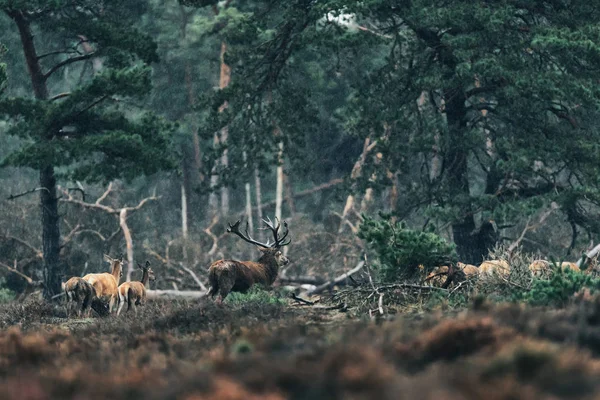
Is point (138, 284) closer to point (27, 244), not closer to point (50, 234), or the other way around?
point (50, 234)

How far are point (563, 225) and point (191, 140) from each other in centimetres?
2099

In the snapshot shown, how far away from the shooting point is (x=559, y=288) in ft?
39.2

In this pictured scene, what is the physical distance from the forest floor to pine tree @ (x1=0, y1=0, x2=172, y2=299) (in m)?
9.29

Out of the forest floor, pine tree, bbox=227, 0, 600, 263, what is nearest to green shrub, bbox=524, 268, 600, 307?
the forest floor

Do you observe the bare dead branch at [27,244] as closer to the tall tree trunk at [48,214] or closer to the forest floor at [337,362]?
the tall tree trunk at [48,214]

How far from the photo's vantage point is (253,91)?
77.7 ft

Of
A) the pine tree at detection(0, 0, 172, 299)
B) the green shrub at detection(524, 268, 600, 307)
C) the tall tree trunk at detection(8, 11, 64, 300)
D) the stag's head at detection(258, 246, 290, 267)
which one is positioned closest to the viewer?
the green shrub at detection(524, 268, 600, 307)

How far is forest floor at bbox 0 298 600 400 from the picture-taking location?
5883mm

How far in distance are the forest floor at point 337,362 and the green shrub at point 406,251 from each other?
16.7 ft

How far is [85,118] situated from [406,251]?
28.2 ft

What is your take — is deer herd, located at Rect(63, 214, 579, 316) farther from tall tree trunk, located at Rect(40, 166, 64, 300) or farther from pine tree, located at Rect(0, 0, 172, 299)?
tall tree trunk, located at Rect(40, 166, 64, 300)

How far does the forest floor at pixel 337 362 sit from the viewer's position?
5.88m

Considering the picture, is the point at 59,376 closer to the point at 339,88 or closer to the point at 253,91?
the point at 253,91

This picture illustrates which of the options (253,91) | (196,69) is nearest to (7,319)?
(253,91)
